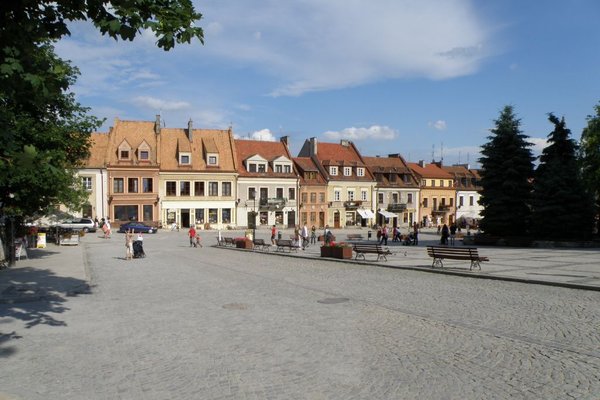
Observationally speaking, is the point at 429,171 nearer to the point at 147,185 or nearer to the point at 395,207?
the point at 395,207

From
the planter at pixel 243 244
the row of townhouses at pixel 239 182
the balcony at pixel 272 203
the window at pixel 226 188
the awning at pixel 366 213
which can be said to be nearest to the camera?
the planter at pixel 243 244

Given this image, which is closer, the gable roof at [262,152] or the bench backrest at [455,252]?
the bench backrest at [455,252]

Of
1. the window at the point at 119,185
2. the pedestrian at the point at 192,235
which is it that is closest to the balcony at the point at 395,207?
the window at the point at 119,185

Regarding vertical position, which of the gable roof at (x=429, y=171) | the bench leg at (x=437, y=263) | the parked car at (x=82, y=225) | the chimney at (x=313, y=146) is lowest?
the bench leg at (x=437, y=263)

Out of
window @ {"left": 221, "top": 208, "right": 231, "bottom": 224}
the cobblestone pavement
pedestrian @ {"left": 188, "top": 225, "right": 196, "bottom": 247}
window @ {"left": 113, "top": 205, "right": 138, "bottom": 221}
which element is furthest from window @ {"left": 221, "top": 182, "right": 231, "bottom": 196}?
the cobblestone pavement

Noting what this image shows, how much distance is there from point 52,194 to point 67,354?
16.4m

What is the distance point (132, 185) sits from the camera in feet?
193

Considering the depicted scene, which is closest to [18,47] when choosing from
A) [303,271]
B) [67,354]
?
[67,354]

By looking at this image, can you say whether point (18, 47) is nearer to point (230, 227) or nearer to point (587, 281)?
point (587, 281)

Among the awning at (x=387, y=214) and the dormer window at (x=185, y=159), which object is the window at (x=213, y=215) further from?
the awning at (x=387, y=214)

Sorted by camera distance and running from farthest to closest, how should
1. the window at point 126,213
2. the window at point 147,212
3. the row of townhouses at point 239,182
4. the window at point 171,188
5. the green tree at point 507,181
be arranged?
the window at point 171,188
the window at point 147,212
the row of townhouses at point 239,182
the window at point 126,213
the green tree at point 507,181

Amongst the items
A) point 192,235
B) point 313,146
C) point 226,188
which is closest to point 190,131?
point 226,188

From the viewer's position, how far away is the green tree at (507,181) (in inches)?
1467

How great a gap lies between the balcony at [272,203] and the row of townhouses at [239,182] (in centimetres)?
12
